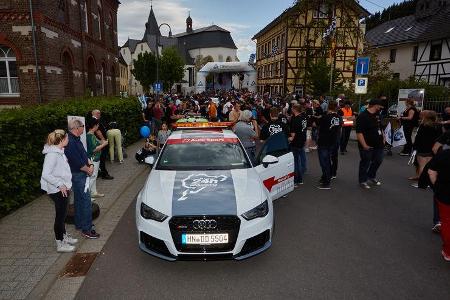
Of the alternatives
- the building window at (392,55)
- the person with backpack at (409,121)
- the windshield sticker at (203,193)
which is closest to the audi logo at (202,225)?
the windshield sticker at (203,193)

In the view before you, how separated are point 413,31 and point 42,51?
1411 inches

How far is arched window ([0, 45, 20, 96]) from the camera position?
51.5 ft

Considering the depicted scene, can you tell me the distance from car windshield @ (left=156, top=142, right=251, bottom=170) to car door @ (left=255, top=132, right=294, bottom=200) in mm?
424

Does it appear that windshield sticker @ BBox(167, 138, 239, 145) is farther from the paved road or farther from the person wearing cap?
the person wearing cap

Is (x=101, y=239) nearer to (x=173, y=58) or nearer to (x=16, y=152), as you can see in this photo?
(x=16, y=152)

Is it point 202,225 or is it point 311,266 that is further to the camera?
point 311,266

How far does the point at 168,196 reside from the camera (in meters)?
4.38

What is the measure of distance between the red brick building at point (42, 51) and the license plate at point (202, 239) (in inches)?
503

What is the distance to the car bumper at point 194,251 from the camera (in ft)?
13.2

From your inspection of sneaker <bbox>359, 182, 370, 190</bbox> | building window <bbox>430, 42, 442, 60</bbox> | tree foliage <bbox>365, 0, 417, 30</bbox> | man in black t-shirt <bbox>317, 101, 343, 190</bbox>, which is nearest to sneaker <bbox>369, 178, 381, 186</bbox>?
sneaker <bbox>359, 182, 370, 190</bbox>

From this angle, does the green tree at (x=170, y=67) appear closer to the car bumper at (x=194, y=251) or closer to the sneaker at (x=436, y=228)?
the sneaker at (x=436, y=228)

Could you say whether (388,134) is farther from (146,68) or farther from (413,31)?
(146,68)

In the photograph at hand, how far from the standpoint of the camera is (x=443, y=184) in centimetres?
431

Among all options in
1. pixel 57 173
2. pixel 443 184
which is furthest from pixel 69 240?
A: pixel 443 184
